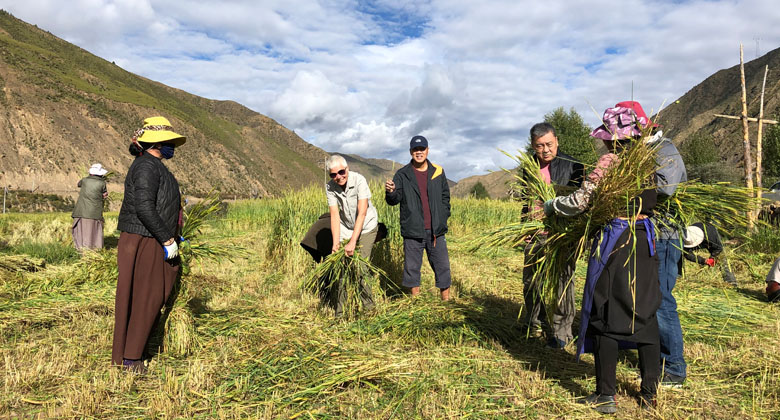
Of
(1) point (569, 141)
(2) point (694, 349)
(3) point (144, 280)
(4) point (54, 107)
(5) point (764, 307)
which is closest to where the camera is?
(3) point (144, 280)

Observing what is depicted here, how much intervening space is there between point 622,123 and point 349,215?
97.1 inches

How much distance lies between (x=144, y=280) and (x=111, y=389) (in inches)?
28.0

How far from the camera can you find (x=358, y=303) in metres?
4.13

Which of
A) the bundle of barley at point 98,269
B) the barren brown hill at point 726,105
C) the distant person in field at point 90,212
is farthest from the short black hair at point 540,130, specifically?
the barren brown hill at point 726,105

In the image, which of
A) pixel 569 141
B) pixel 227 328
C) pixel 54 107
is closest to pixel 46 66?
pixel 54 107

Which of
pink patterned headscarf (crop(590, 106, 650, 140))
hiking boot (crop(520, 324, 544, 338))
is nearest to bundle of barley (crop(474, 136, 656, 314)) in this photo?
pink patterned headscarf (crop(590, 106, 650, 140))

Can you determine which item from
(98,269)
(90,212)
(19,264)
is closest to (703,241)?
(98,269)

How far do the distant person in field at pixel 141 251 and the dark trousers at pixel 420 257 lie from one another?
2.19 metres

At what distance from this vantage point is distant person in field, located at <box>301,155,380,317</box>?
4.02m

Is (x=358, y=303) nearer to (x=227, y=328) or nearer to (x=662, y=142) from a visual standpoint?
(x=227, y=328)

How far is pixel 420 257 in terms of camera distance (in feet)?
14.8

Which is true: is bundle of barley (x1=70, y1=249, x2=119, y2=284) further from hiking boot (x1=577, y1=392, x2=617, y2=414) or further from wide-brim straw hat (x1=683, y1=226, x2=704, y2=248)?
wide-brim straw hat (x1=683, y1=226, x2=704, y2=248)

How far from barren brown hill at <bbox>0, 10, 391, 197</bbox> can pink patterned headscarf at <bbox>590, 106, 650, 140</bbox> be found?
977 inches

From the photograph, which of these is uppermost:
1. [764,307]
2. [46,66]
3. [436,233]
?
[46,66]
